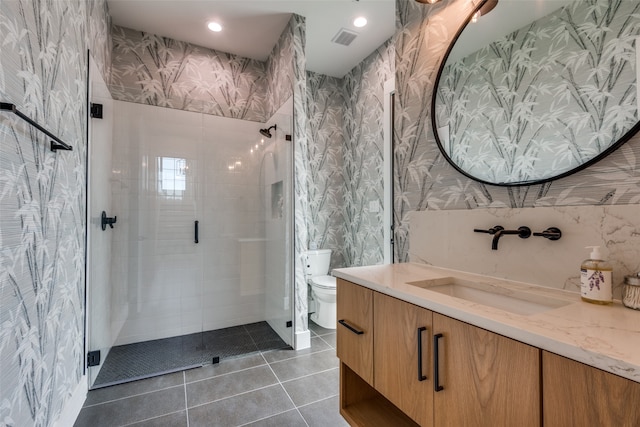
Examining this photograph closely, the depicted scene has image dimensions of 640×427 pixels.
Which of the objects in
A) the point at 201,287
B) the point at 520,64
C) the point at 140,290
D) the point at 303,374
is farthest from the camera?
the point at 201,287

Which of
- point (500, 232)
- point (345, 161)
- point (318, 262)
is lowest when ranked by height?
point (318, 262)

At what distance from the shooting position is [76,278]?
5.32 feet

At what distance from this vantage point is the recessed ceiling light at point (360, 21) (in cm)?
Answer: 245

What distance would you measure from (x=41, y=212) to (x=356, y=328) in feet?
4.56

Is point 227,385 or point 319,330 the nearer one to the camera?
point 227,385

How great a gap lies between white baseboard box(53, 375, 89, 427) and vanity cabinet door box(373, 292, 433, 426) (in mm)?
1542

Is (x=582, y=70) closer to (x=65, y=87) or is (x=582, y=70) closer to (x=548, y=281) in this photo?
(x=548, y=281)

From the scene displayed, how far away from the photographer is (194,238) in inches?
108

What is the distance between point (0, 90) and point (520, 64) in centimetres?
176

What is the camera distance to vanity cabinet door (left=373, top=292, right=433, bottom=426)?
840 mm

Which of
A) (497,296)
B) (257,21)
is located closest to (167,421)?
(497,296)

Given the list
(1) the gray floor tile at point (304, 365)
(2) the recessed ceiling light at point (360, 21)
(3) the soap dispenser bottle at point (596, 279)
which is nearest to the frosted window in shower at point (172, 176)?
(1) the gray floor tile at point (304, 365)

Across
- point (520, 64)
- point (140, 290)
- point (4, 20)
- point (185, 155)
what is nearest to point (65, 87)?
point (4, 20)

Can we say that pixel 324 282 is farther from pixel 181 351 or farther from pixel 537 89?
pixel 537 89
